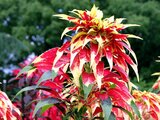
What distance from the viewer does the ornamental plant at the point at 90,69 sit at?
135 cm

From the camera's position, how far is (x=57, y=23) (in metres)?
12.4

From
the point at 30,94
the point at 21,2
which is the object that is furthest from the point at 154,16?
the point at 30,94

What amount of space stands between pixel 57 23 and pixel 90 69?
11.0 metres

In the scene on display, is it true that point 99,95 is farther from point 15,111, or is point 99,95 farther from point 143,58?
point 143,58

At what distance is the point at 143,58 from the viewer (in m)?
12.8

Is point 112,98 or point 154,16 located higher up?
point 112,98

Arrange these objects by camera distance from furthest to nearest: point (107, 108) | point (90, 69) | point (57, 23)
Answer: point (57, 23) → point (90, 69) → point (107, 108)

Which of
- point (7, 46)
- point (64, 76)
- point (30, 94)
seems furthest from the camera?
point (7, 46)

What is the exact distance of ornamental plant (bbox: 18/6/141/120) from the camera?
135 cm

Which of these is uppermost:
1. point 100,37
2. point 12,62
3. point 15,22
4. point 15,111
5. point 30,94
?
point 100,37

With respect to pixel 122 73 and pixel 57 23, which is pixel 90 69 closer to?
pixel 122 73

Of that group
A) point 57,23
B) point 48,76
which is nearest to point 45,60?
point 48,76

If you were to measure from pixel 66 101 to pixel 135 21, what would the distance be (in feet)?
33.2

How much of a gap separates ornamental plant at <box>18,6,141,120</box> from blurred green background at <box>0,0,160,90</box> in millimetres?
9684
